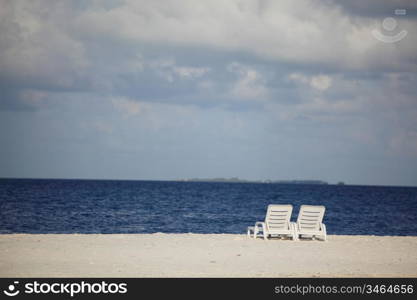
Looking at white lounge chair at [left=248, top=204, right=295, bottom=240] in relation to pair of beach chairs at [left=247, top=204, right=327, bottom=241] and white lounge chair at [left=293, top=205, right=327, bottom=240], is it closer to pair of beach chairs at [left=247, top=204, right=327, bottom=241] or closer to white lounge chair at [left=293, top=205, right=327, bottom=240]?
pair of beach chairs at [left=247, top=204, right=327, bottom=241]

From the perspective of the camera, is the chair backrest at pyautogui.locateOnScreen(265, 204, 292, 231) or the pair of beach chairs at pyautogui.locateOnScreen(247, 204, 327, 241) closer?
the pair of beach chairs at pyautogui.locateOnScreen(247, 204, 327, 241)

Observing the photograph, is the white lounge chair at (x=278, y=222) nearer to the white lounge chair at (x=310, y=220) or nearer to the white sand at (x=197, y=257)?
the white lounge chair at (x=310, y=220)

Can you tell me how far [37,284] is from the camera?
327 inches

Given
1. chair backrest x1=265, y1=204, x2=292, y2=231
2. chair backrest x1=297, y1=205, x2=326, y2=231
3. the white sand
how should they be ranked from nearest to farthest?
the white sand < chair backrest x1=265, y1=204, x2=292, y2=231 < chair backrest x1=297, y1=205, x2=326, y2=231

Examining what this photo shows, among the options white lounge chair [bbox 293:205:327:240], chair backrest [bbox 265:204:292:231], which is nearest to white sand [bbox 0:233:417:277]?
white lounge chair [bbox 293:205:327:240]

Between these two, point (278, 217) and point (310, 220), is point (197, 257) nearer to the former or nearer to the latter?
point (278, 217)

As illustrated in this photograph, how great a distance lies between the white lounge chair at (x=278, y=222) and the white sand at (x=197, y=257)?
1.49 feet

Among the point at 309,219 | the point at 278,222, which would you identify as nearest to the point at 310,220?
the point at 309,219

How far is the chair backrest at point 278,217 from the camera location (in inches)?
610

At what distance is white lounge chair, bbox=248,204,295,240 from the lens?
15.4m

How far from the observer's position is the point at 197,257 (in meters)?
11.6

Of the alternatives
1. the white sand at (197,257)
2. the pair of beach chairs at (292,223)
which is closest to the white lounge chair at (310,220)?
the pair of beach chairs at (292,223)

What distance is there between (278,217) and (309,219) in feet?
2.98

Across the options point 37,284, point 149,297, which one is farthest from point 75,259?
point 149,297
